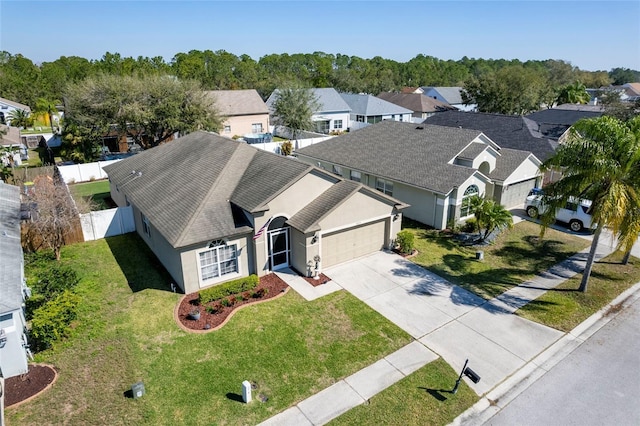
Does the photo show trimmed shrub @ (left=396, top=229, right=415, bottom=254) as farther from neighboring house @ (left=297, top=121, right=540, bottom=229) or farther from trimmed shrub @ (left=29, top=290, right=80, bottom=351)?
trimmed shrub @ (left=29, top=290, right=80, bottom=351)

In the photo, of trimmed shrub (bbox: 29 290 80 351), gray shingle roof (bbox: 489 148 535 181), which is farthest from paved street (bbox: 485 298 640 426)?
trimmed shrub (bbox: 29 290 80 351)

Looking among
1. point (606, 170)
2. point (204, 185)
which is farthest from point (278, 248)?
point (606, 170)

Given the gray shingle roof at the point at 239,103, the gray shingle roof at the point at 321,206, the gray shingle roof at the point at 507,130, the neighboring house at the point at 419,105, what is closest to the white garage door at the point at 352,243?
the gray shingle roof at the point at 321,206

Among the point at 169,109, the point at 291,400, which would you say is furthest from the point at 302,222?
the point at 169,109

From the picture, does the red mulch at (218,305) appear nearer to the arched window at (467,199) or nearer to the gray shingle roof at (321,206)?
the gray shingle roof at (321,206)

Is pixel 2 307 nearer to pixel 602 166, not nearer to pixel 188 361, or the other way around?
pixel 188 361

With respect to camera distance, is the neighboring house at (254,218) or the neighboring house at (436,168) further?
the neighboring house at (436,168)
